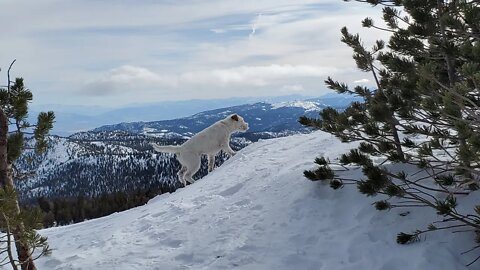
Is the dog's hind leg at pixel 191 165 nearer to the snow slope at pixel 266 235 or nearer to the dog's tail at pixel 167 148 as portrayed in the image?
the dog's tail at pixel 167 148

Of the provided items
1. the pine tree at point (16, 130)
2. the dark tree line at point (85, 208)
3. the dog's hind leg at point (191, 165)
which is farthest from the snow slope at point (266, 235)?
the dark tree line at point (85, 208)

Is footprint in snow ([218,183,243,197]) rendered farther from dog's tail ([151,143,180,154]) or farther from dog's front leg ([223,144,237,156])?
dog's front leg ([223,144,237,156])

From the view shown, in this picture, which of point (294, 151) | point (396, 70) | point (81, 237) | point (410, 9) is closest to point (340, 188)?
point (396, 70)

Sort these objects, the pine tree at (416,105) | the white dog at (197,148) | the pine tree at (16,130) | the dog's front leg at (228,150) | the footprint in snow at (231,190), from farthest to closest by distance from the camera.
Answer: the dog's front leg at (228,150), the white dog at (197,148), the footprint in snow at (231,190), the pine tree at (16,130), the pine tree at (416,105)

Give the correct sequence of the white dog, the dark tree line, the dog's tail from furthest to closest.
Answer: the dark tree line, the white dog, the dog's tail

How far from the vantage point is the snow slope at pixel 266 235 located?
244 inches


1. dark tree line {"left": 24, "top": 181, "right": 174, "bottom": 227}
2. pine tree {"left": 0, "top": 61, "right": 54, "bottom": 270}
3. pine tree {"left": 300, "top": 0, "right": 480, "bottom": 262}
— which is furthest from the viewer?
dark tree line {"left": 24, "top": 181, "right": 174, "bottom": 227}

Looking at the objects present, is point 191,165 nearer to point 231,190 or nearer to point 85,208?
point 231,190

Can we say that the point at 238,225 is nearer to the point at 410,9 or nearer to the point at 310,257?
the point at 310,257

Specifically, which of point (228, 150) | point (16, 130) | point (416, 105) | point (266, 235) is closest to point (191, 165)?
point (228, 150)

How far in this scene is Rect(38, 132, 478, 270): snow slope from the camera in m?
6.19

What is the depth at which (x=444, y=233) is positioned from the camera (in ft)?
20.2

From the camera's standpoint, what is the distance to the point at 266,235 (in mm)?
7539

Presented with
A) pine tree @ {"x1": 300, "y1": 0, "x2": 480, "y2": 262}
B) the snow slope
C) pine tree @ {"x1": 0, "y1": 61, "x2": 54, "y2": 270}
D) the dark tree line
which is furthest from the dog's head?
the dark tree line
